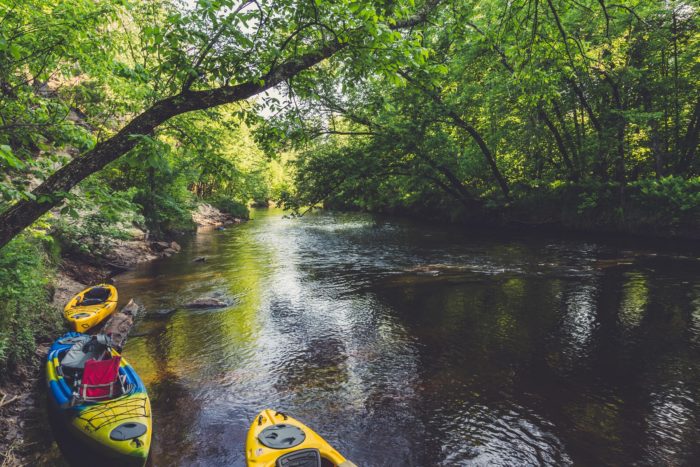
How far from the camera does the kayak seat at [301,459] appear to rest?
4641 mm

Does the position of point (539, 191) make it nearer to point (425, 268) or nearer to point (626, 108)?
point (626, 108)

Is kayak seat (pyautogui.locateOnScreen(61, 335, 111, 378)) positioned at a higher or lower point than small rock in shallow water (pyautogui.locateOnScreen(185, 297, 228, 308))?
higher

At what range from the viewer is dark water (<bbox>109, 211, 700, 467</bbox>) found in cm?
567

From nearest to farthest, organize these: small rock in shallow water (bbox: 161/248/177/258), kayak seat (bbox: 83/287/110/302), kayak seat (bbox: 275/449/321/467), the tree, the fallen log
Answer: the tree
kayak seat (bbox: 275/449/321/467)
the fallen log
kayak seat (bbox: 83/287/110/302)
small rock in shallow water (bbox: 161/248/177/258)

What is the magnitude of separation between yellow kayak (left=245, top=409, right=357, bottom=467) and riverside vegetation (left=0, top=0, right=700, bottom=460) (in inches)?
138

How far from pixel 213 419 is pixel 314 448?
240cm

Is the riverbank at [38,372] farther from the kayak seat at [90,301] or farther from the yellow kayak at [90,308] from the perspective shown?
the kayak seat at [90,301]

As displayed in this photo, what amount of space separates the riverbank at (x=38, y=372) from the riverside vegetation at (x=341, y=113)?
0.81 ft

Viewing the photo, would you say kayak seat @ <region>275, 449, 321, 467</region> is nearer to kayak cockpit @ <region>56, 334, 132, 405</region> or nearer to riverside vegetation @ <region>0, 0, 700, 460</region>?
kayak cockpit @ <region>56, 334, 132, 405</region>

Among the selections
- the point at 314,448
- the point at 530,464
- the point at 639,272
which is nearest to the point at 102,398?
the point at 314,448

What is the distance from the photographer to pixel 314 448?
482 centimetres

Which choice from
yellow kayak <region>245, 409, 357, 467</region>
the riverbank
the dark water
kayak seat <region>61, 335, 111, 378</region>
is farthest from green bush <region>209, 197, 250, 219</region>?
yellow kayak <region>245, 409, 357, 467</region>

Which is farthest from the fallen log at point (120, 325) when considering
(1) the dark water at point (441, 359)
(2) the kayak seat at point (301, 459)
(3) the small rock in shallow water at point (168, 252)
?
(3) the small rock in shallow water at point (168, 252)

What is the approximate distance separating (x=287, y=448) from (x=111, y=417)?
8.72 ft
